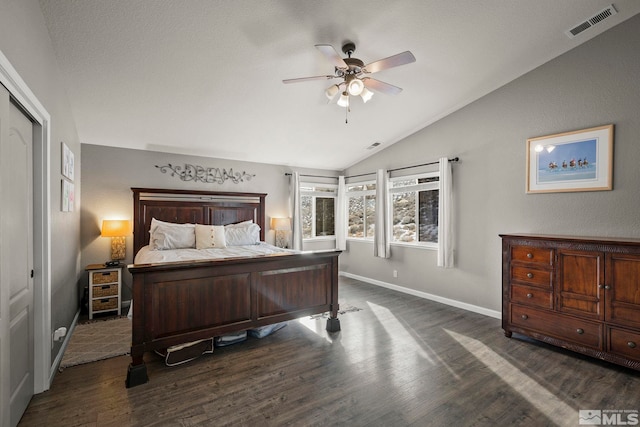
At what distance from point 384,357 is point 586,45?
3931mm

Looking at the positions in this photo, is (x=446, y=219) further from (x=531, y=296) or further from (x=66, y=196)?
(x=66, y=196)

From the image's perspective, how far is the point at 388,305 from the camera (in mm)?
4410

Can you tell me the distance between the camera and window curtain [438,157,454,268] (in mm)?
4352

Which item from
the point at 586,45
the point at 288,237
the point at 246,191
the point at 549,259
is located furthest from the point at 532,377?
the point at 246,191

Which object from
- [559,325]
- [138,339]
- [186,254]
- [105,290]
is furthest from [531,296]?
[105,290]

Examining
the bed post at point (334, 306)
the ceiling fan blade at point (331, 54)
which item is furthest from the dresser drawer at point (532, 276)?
the ceiling fan blade at point (331, 54)

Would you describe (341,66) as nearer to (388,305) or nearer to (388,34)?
(388,34)

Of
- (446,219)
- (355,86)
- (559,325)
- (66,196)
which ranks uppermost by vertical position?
(355,86)

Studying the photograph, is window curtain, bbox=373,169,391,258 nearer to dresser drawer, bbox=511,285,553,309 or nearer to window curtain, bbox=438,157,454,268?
window curtain, bbox=438,157,454,268

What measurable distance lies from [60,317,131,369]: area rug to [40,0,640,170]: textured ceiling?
2.54 m

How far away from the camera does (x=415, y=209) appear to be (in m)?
5.14

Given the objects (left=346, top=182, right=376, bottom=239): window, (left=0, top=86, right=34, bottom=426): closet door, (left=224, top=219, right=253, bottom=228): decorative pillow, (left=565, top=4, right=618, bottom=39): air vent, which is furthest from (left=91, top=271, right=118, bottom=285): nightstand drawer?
(left=565, top=4, right=618, bottom=39): air vent

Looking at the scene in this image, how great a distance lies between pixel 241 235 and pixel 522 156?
4193 mm

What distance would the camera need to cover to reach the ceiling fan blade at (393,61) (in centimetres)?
239
